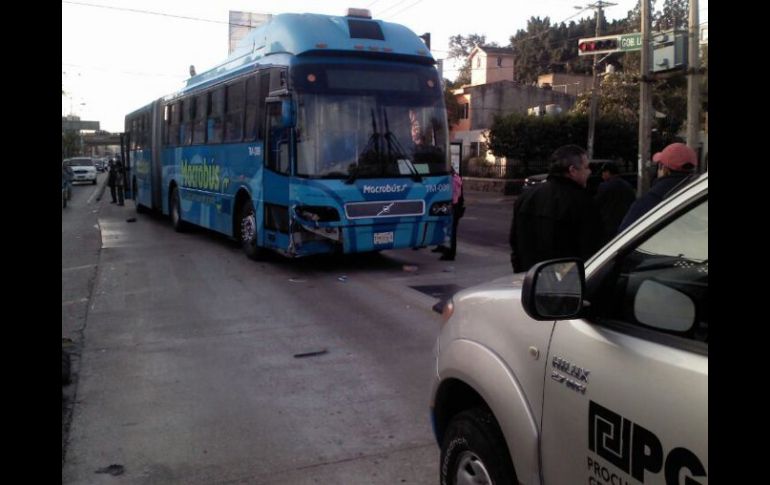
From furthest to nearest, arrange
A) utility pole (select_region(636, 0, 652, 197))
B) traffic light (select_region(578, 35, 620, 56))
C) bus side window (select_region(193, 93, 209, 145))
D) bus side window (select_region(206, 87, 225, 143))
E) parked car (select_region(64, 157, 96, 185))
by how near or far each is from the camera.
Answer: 1. parked car (select_region(64, 157, 96, 185))
2. utility pole (select_region(636, 0, 652, 197))
3. traffic light (select_region(578, 35, 620, 56))
4. bus side window (select_region(193, 93, 209, 145))
5. bus side window (select_region(206, 87, 225, 143))

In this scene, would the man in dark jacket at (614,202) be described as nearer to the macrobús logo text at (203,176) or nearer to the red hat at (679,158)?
the red hat at (679,158)

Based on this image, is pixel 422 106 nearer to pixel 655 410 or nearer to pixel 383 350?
pixel 383 350

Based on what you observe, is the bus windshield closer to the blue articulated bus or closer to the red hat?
the blue articulated bus

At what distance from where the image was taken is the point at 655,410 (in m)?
2.11

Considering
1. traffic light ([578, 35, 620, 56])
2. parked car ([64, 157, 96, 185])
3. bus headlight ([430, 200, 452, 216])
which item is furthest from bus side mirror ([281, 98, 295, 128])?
parked car ([64, 157, 96, 185])

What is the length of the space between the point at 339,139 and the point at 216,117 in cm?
420

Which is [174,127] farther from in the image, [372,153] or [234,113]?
[372,153]

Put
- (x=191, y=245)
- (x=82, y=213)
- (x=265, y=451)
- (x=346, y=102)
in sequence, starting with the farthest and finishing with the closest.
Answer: (x=82, y=213)
(x=191, y=245)
(x=346, y=102)
(x=265, y=451)

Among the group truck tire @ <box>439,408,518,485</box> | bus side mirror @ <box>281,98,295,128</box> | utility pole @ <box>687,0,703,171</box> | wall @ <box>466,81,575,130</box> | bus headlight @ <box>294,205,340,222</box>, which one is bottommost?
truck tire @ <box>439,408,518,485</box>

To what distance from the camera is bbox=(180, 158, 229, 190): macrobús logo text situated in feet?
44.9

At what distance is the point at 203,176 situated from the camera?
14.7m

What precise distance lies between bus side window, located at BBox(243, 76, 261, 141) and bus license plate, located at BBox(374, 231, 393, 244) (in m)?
2.67

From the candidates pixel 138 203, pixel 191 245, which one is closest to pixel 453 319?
pixel 191 245
